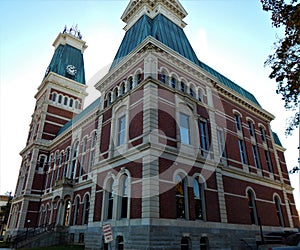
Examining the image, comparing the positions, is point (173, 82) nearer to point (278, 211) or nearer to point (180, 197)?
point (180, 197)

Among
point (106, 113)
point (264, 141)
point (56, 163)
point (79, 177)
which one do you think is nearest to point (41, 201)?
point (56, 163)

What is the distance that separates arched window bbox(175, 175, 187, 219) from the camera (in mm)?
14770

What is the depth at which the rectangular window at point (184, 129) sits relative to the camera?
17364 mm

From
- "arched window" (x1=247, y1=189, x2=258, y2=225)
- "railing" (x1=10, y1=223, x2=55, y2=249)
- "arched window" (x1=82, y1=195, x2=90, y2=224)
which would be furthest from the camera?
"railing" (x1=10, y1=223, x2=55, y2=249)

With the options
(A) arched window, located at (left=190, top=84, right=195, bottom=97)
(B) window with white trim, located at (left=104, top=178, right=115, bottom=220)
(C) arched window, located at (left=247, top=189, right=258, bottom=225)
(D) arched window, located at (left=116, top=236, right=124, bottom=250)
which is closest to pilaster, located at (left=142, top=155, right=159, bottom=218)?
(D) arched window, located at (left=116, top=236, right=124, bottom=250)

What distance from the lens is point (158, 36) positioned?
1967cm

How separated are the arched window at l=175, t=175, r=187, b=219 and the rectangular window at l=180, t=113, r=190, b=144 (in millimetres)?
3005

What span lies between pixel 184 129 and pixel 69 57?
3559cm

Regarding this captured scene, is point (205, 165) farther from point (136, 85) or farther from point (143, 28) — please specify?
point (143, 28)

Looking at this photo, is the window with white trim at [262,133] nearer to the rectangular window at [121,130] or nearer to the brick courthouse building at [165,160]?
the brick courthouse building at [165,160]

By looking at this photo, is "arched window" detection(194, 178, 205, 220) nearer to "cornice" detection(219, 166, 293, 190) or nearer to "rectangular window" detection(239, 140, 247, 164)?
"cornice" detection(219, 166, 293, 190)

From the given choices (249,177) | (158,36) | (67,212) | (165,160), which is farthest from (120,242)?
(158,36)

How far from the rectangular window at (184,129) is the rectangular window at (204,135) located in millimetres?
1660

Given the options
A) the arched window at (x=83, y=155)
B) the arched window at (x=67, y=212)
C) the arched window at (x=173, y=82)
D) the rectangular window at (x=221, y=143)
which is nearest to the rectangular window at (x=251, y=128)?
the rectangular window at (x=221, y=143)
